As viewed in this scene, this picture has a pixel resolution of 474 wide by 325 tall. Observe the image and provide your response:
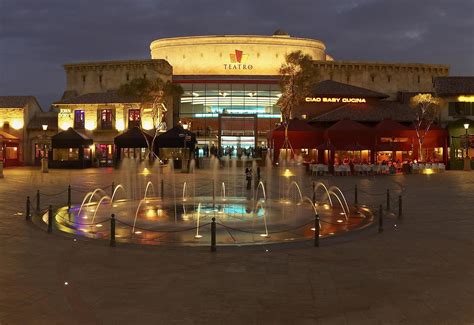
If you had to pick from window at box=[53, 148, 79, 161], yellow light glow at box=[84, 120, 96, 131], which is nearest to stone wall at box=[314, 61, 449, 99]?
yellow light glow at box=[84, 120, 96, 131]

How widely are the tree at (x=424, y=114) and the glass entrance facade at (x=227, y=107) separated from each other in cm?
2795

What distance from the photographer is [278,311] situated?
7164 mm

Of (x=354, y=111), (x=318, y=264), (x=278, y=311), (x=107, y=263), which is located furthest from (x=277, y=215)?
(x=354, y=111)

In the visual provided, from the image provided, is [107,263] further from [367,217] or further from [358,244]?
[367,217]

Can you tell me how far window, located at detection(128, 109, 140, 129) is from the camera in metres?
51.1

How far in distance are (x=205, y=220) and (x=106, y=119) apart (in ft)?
129

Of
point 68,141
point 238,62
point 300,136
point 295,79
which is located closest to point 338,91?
point 295,79

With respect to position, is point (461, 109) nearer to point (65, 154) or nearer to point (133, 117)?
point (133, 117)

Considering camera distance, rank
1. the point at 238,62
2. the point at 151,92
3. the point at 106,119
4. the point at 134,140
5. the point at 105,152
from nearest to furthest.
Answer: the point at 134,140, the point at 151,92, the point at 106,119, the point at 105,152, the point at 238,62

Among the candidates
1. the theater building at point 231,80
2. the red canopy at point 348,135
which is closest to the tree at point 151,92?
the red canopy at point 348,135

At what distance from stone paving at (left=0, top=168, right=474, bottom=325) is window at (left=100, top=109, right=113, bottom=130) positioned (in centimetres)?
4009

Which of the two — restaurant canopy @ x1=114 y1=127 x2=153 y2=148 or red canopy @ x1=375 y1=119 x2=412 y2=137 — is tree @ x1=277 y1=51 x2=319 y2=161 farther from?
restaurant canopy @ x1=114 y1=127 x2=153 y2=148

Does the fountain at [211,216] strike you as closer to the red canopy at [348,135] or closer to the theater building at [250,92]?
the red canopy at [348,135]

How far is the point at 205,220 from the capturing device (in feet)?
50.5
